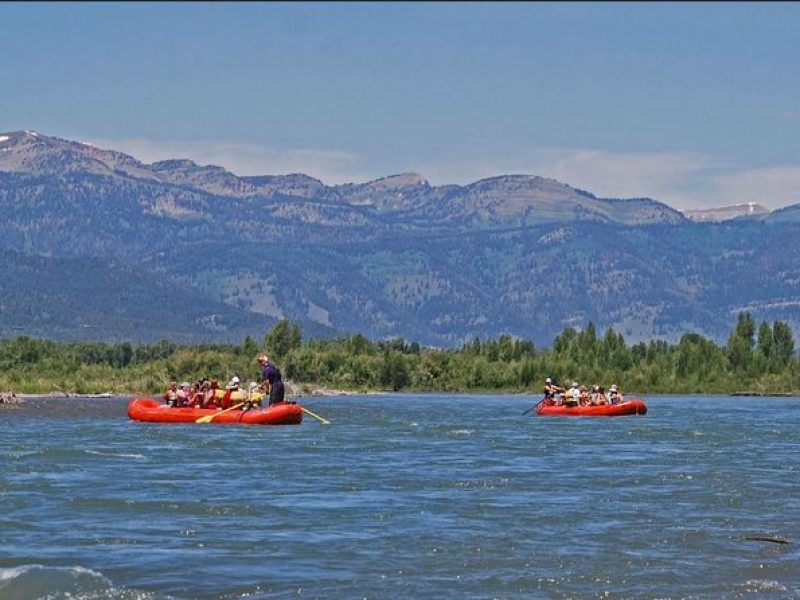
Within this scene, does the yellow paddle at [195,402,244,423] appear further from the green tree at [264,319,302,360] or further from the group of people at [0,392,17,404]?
the green tree at [264,319,302,360]

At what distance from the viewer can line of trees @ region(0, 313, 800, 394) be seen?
504 ft

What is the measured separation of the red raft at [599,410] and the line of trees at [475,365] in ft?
211

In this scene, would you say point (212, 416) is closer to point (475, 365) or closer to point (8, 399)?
point (8, 399)

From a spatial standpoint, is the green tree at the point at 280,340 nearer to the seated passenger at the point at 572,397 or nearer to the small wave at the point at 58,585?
the seated passenger at the point at 572,397

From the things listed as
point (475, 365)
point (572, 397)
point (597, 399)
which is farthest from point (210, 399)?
point (475, 365)

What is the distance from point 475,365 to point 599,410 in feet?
298

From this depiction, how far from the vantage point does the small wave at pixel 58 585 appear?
72.4 ft

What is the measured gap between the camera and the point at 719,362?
179875mm

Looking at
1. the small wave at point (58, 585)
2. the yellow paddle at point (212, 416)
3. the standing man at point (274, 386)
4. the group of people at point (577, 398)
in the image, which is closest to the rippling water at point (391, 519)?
the small wave at point (58, 585)

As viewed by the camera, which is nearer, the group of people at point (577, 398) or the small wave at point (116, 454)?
the small wave at point (116, 454)

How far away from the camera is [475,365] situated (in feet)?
581

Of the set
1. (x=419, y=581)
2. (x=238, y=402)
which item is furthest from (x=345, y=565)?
(x=238, y=402)

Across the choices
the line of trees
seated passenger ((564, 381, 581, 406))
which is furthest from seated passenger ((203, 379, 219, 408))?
the line of trees

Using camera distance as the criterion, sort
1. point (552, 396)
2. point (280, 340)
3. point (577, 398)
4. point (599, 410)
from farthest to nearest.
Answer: point (280, 340) → point (552, 396) → point (577, 398) → point (599, 410)
